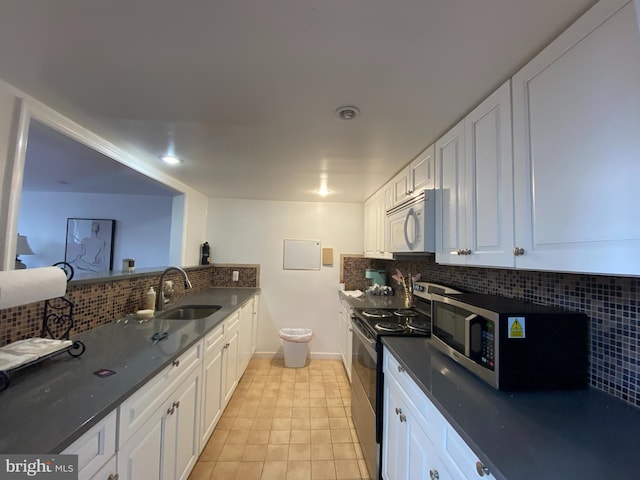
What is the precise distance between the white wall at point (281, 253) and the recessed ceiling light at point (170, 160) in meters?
1.53

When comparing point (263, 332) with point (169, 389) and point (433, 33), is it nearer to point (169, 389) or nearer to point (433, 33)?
point (169, 389)

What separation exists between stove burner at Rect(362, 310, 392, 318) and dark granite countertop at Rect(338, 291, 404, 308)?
27cm

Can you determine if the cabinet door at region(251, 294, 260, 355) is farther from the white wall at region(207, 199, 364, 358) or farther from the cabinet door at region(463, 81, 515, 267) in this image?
the cabinet door at region(463, 81, 515, 267)

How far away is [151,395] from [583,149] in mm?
1845

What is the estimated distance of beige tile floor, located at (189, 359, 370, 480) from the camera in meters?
1.78

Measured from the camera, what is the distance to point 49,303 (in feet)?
4.61

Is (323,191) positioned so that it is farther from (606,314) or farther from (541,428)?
(541,428)

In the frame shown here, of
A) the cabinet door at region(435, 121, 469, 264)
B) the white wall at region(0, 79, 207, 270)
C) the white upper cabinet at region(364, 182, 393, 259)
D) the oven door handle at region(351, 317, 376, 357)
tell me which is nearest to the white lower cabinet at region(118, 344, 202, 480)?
the white wall at region(0, 79, 207, 270)

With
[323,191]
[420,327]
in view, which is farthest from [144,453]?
[323,191]

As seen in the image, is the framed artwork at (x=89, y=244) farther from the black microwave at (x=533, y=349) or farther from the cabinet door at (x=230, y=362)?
the black microwave at (x=533, y=349)

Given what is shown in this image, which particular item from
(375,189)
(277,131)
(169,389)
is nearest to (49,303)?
(169,389)

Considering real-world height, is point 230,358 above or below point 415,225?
below

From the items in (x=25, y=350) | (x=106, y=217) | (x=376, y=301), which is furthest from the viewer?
(x=106, y=217)

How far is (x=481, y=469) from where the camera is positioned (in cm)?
74
